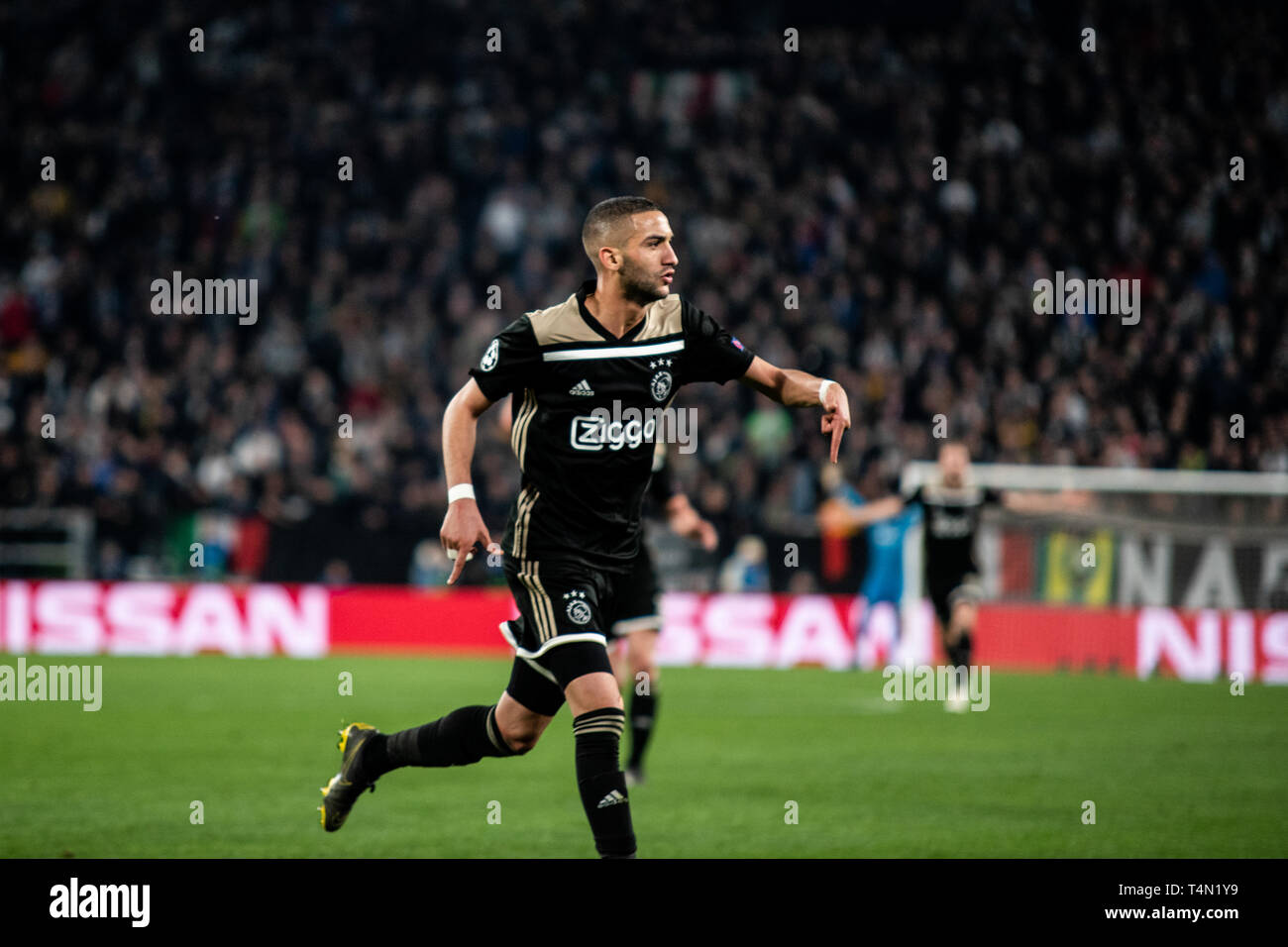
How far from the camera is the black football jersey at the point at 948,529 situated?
15.6 meters

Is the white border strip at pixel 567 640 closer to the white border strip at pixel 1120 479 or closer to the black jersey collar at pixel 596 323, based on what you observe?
the black jersey collar at pixel 596 323

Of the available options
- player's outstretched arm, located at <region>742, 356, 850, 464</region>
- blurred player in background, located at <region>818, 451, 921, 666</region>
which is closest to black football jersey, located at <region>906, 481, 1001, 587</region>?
blurred player in background, located at <region>818, 451, 921, 666</region>

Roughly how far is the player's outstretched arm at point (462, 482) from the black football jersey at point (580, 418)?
9 centimetres

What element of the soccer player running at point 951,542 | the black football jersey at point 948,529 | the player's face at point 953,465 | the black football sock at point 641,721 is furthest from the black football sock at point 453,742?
the black football jersey at point 948,529

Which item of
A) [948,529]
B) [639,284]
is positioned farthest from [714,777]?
[948,529]

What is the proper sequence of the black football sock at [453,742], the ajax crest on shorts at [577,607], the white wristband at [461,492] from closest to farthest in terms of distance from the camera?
the white wristband at [461,492] → the ajax crest on shorts at [577,607] → the black football sock at [453,742]

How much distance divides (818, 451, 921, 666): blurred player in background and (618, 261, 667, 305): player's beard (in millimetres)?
12531

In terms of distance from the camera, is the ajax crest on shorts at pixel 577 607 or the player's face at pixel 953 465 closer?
the ajax crest on shorts at pixel 577 607

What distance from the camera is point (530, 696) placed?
659cm

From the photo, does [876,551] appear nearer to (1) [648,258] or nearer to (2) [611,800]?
(1) [648,258]

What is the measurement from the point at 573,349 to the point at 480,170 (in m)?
20.7

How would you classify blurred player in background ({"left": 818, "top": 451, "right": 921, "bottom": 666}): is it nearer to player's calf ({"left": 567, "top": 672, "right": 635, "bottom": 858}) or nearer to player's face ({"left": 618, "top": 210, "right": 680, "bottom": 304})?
player's face ({"left": 618, "top": 210, "right": 680, "bottom": 304})
